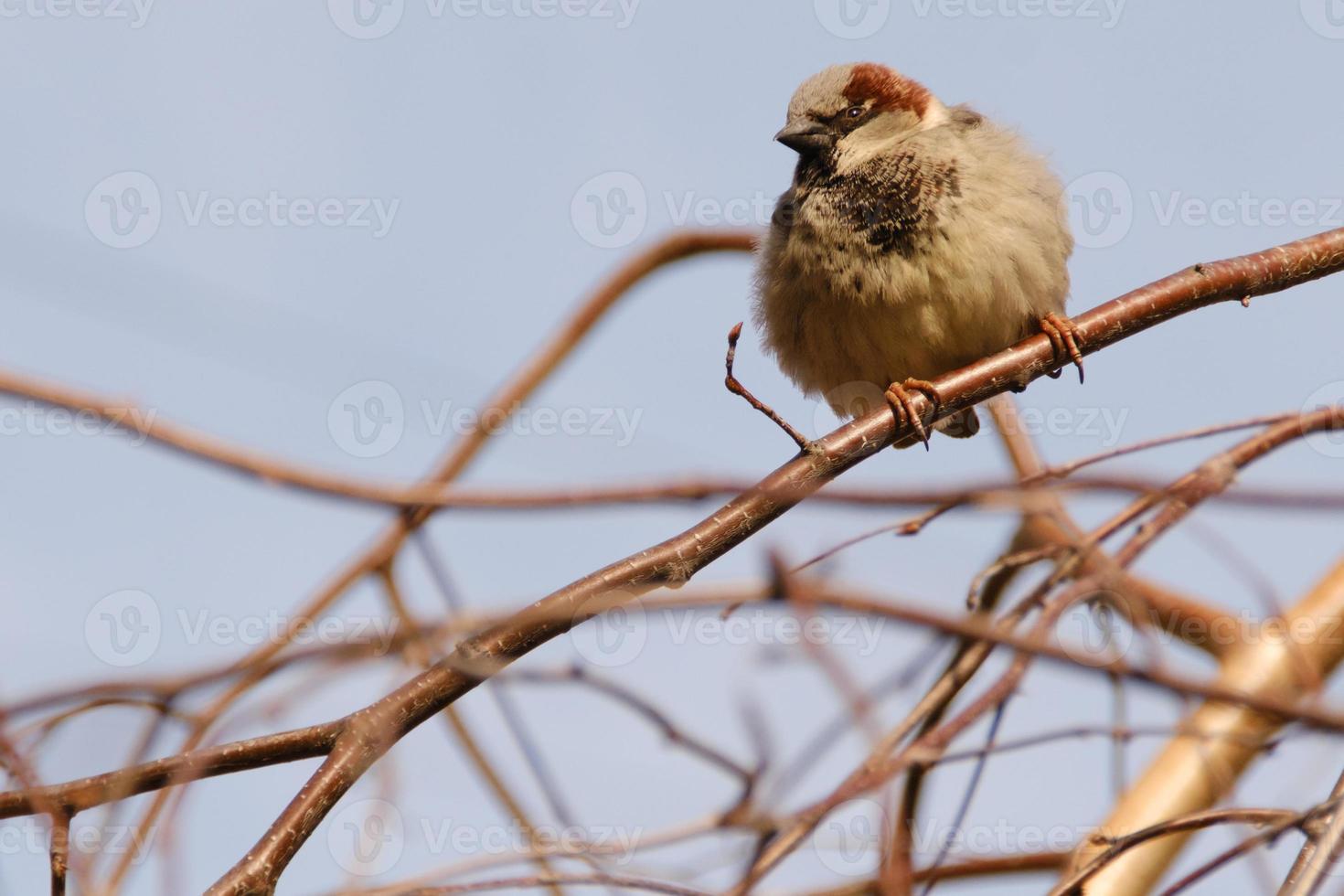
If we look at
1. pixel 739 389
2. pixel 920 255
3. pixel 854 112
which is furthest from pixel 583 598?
pixel 854 112

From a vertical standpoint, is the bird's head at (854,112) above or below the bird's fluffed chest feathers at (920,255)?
above

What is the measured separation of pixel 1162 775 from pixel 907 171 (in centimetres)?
182

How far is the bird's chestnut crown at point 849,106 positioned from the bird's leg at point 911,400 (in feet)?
3.72

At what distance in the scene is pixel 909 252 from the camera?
11.4ft

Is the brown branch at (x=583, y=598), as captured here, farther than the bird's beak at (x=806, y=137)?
No

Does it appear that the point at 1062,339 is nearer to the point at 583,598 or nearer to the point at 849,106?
the point at 849,106

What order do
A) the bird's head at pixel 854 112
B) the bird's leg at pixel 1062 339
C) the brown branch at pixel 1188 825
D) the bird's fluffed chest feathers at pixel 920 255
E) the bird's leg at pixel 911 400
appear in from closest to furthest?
1. the brown branch at pixel 1188 825
2. the bird's leg at pixel 911 400
3. the bird's leg at pixel 1062 339
4. the bird's fluffed chest feathers at pixel 920 255
5. the bird's head at pixel 854 112

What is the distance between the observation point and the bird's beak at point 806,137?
392 cm

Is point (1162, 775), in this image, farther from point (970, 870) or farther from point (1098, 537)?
point (970, 870)

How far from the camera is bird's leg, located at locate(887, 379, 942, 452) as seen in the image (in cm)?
287

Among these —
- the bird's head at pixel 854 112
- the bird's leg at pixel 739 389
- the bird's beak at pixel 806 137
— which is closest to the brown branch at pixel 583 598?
the bird's leg at pixel 739 389

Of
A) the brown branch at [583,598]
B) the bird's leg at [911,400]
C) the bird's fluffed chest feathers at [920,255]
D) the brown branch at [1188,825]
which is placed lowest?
the brown branch at [1188,825]

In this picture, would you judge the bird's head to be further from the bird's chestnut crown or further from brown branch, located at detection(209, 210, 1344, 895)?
brown branch, located at detection(209, 210, 1344, 895)

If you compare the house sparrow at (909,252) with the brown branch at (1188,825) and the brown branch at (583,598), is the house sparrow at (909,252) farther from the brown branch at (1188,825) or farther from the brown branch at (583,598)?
the brown branch at (1188,825)
